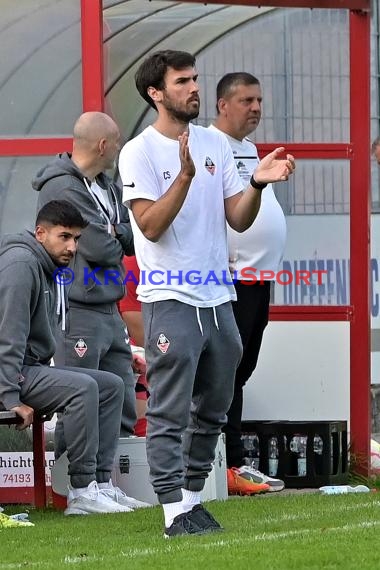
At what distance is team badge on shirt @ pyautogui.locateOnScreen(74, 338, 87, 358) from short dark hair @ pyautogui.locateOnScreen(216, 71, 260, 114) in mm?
1822

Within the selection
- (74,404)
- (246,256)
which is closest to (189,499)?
(74,404)

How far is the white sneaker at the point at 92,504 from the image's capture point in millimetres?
7703

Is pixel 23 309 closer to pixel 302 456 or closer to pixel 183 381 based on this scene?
pixel 183 381

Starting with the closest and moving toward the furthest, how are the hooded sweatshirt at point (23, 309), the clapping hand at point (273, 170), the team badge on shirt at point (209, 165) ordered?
the clapping hand at point (273, 170)
the team badge on shirt at point (209, 165)
the hooded sweatshirt at point (23, 309)

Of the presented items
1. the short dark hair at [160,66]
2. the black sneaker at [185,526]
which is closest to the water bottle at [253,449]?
the black sneaker at [185,526]

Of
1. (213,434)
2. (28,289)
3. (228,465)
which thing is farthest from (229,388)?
(228,465)

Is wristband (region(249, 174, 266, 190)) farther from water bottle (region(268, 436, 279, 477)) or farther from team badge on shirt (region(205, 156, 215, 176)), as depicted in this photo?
water bottle (region(268, 436, 279, 477))

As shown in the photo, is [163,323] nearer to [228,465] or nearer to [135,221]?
[135,221]

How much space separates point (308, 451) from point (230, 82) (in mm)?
2240

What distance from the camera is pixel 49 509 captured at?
26.6 feet

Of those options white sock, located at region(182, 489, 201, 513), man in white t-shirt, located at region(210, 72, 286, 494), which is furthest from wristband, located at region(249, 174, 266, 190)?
man in white t-shirt, located at region(210, 72, 286, 494)

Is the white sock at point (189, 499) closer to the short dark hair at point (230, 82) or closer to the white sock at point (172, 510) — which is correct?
the white sock at point (172, 510)

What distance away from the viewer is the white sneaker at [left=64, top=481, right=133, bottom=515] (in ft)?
25.3

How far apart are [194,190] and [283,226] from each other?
2.76 m
